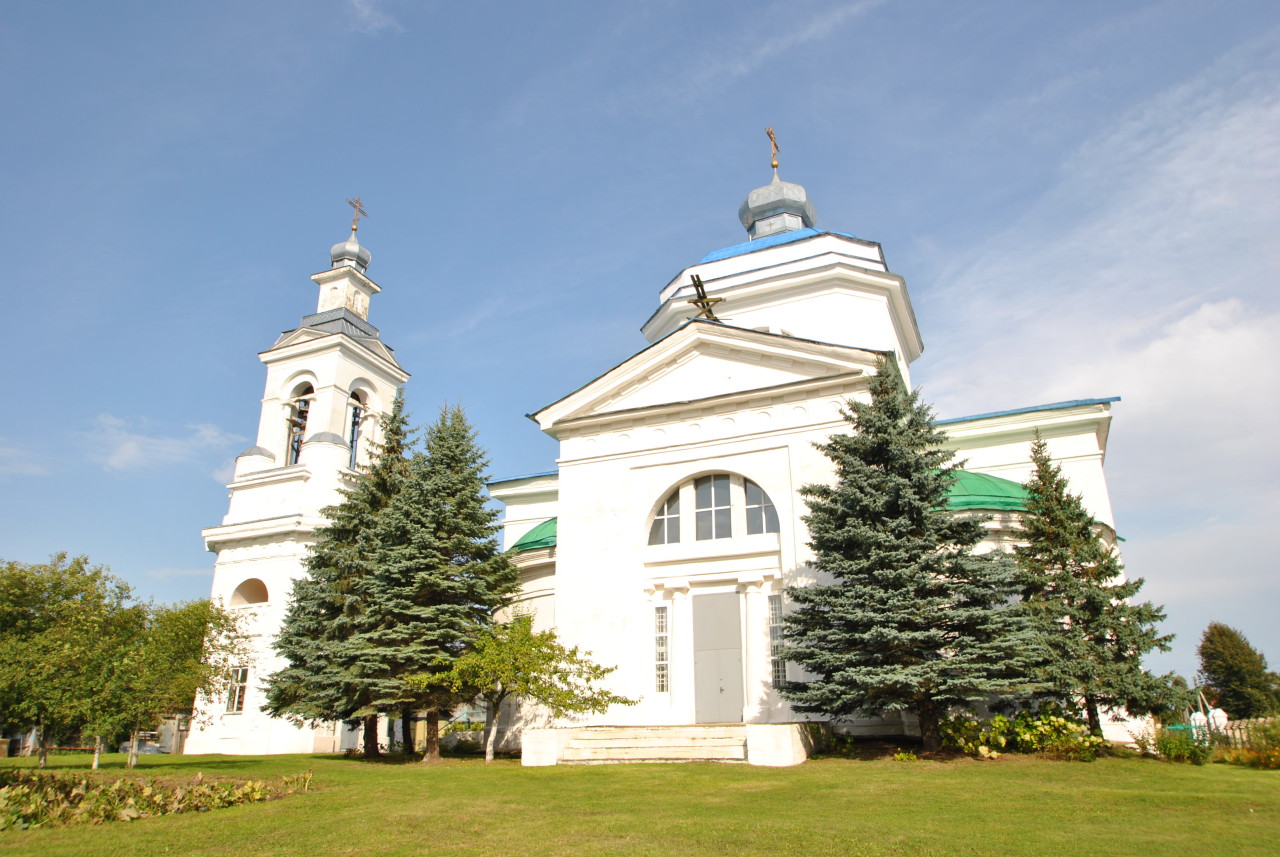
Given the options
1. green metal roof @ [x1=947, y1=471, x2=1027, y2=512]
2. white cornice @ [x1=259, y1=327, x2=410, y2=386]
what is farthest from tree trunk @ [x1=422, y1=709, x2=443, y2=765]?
white cornice @ [x1=259, y1=327, x2=410, y2=386]

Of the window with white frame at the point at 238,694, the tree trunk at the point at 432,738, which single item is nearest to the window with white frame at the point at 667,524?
the tree trunk at the point at 432,738

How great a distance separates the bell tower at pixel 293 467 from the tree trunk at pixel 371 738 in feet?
24.4

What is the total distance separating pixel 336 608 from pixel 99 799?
11124 mm

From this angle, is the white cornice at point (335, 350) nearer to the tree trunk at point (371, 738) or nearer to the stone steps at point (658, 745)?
the tree trunk at point (371, 738)

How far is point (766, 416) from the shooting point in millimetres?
19156

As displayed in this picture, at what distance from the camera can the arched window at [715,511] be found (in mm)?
18750

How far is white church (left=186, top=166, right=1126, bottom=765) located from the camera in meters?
17.4

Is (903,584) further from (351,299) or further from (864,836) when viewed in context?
(351,299)

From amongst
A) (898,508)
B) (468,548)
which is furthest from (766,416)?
(468,548)

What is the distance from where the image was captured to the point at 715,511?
63.1ft

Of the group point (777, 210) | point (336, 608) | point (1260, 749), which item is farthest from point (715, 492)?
point (777, 210)

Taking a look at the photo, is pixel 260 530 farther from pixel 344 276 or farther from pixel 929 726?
pixel 929 726

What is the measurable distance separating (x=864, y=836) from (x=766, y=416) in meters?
12.2

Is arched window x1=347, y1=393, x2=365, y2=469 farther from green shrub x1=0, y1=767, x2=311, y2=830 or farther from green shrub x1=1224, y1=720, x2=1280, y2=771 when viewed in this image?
green shrub x1=1224, y1=720, x2=1280, y2=771
